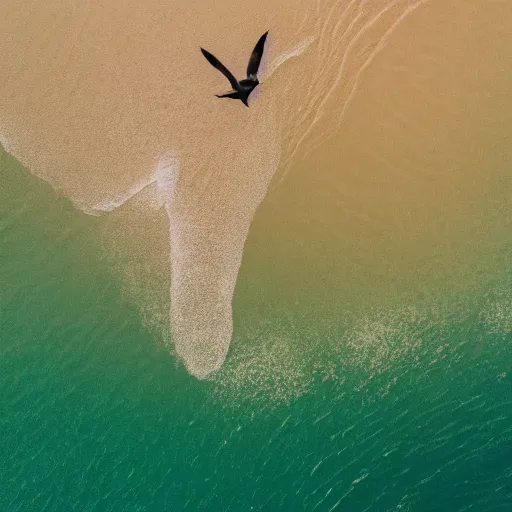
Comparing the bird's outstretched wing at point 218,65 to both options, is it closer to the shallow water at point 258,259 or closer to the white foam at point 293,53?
the shallow water at point 258,259

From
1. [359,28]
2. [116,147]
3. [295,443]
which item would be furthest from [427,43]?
[295,443]

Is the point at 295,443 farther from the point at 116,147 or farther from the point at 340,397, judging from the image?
the point at 116,147

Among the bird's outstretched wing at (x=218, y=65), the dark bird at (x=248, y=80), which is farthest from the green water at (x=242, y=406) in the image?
the bird's outstretched wing at (x=218, y=65)

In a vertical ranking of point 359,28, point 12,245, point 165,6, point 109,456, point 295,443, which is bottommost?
point 295,443

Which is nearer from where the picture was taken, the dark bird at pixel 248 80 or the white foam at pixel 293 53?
the dark bird at pixel 248 80

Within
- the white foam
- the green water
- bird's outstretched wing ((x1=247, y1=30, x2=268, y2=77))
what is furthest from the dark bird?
the green water

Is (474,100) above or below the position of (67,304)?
below
